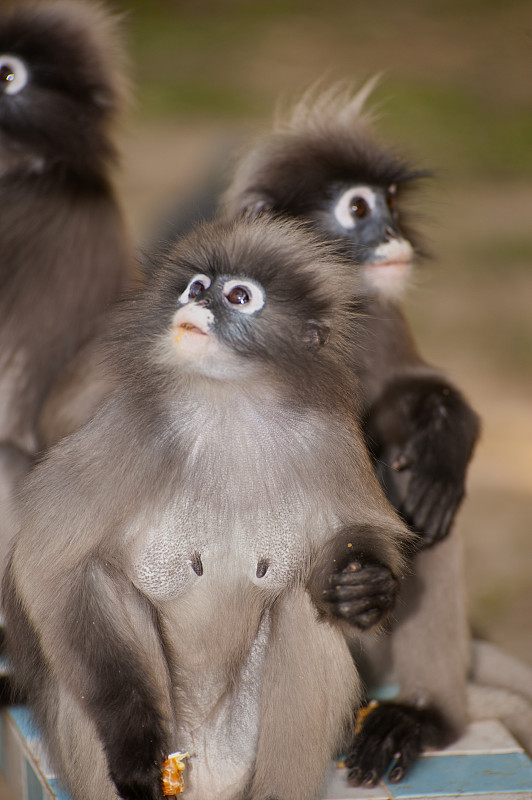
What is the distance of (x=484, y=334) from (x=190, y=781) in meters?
4.80

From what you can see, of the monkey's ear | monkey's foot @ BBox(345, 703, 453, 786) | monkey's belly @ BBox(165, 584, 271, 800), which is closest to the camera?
the monkey's ear

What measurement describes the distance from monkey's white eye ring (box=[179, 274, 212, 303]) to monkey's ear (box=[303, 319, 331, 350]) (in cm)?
21

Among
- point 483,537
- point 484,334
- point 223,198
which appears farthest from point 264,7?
point 223,198

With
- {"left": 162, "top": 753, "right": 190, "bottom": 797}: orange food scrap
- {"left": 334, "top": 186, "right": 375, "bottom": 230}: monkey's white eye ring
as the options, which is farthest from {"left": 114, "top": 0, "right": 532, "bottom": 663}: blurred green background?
{"left": 162, "top": 753, "right": 190, "bottom": 797}: orange food scrap

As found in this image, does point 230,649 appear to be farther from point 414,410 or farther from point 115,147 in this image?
point 115,147

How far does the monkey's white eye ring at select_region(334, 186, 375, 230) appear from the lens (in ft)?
9.75

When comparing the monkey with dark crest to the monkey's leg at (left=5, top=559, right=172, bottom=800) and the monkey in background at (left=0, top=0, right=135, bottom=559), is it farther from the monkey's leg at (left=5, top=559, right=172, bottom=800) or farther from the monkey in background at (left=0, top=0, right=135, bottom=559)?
the monkey's leg at (left=5, top=559, right=172, bottom=800)

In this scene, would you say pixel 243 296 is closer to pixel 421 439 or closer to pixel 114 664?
pixel 114 664

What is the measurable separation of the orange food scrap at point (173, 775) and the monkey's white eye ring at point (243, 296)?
0.93 m

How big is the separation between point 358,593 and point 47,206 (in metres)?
1.82

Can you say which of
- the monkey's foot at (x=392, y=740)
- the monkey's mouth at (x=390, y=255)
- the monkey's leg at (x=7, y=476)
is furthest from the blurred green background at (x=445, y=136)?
the monkey's leg at (x=7, y=476)

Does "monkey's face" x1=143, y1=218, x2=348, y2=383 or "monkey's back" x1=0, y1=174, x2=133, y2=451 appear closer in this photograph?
"monkey's face" x1=143, y1=218, x2=348, y2=383

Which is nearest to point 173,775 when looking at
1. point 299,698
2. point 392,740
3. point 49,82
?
point 299,698

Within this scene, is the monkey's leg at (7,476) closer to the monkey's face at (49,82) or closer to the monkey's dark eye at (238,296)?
the monkey's face at (49,82)
